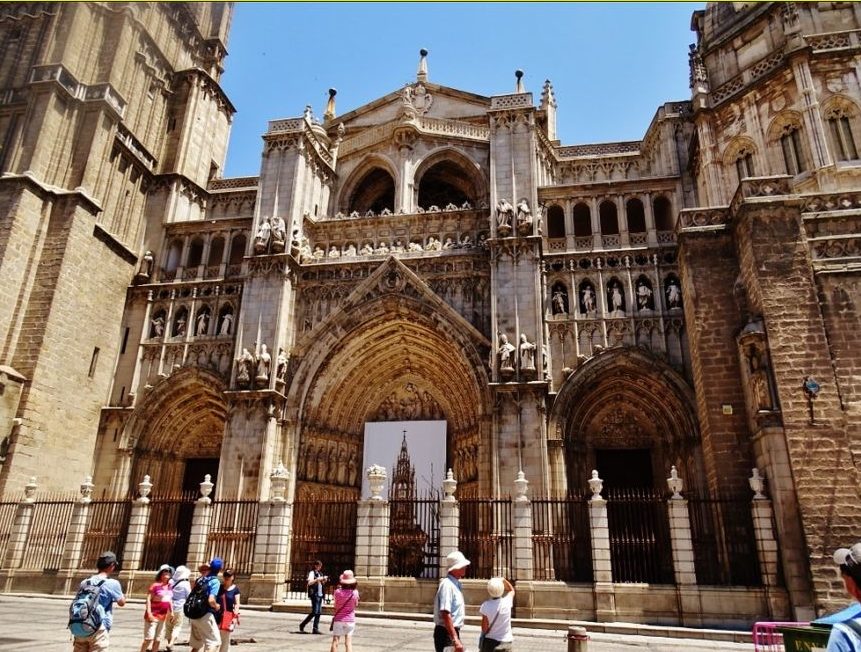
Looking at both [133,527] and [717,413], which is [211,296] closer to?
[133,527]

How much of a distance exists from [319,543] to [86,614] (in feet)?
47.1

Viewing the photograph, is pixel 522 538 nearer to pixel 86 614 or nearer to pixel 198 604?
pixel 198 604

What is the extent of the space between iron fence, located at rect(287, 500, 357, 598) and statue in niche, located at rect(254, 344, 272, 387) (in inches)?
164

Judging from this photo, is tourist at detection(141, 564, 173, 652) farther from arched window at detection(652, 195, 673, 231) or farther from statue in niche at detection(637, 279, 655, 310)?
arched window at detection(652, 195, 673, 231)

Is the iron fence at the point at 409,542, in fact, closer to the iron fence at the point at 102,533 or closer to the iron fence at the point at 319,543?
the iron fence at the point at 319,543

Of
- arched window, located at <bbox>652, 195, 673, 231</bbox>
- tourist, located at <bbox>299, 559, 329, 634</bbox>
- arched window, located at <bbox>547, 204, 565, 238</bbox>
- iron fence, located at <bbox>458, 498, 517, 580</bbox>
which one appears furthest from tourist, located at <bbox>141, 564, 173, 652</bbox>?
arched window, located at <bbox>652, 195, 673, 231</bbox>

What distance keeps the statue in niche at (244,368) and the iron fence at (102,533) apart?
492 cm

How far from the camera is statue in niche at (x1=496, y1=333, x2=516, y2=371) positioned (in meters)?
18.8

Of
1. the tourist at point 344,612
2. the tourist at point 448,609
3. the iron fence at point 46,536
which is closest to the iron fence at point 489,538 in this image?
the tourist at point 344,612

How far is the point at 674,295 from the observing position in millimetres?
19391

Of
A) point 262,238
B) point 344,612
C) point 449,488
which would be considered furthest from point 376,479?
point 262,238

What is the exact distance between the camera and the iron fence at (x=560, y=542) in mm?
16078

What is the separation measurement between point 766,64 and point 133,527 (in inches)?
1003

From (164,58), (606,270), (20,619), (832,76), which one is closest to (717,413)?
(606,270)
